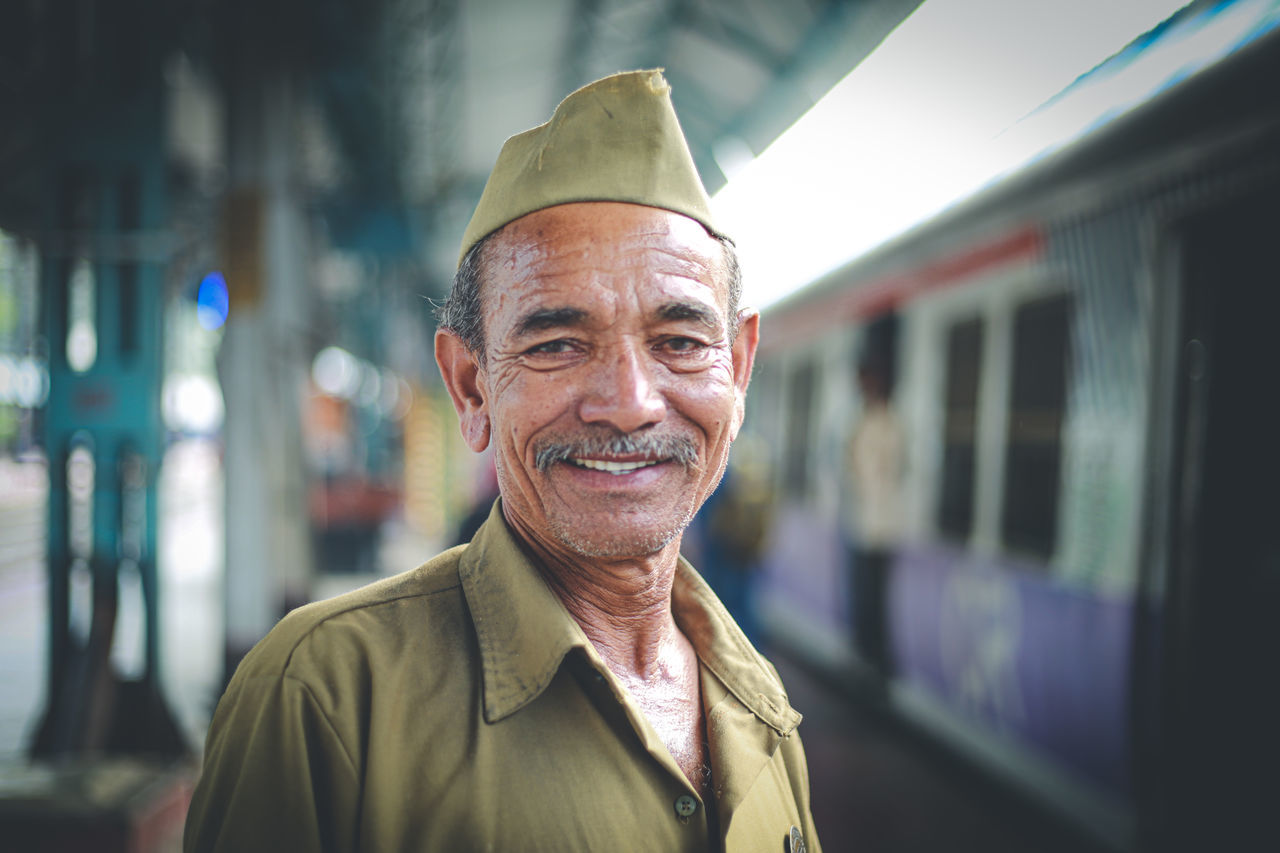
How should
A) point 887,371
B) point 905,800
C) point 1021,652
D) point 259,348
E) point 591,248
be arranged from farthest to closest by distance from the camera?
point 887,371, point 259,348, point 905,800, point 1021,652, point 591,248

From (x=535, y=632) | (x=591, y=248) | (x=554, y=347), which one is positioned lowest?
(x=535, y=632)

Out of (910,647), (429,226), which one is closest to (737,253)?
(910,647)

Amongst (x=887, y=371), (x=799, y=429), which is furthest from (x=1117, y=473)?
(x=799, y=429)

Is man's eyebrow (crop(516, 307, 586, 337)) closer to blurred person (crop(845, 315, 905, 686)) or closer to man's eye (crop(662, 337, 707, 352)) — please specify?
man's eye (crop(662, 337, 707, 352))

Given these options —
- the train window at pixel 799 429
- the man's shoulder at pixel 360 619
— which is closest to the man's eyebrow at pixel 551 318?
the man's shoulder at pixel 360 619

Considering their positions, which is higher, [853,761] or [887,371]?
[887,371]

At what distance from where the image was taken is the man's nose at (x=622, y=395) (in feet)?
2.67

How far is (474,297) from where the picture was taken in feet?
3.08

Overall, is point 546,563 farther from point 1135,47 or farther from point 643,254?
point 1135,47

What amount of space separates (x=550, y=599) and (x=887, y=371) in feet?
15.9

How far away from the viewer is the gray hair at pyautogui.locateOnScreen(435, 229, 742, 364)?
36.4 inches

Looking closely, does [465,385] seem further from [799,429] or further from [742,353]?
[799,429]

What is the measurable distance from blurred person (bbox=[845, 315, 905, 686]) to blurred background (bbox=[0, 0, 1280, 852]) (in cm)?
4

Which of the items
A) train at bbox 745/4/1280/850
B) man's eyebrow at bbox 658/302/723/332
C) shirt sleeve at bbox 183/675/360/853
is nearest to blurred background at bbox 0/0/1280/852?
train at bbox 745/4/1280/850
